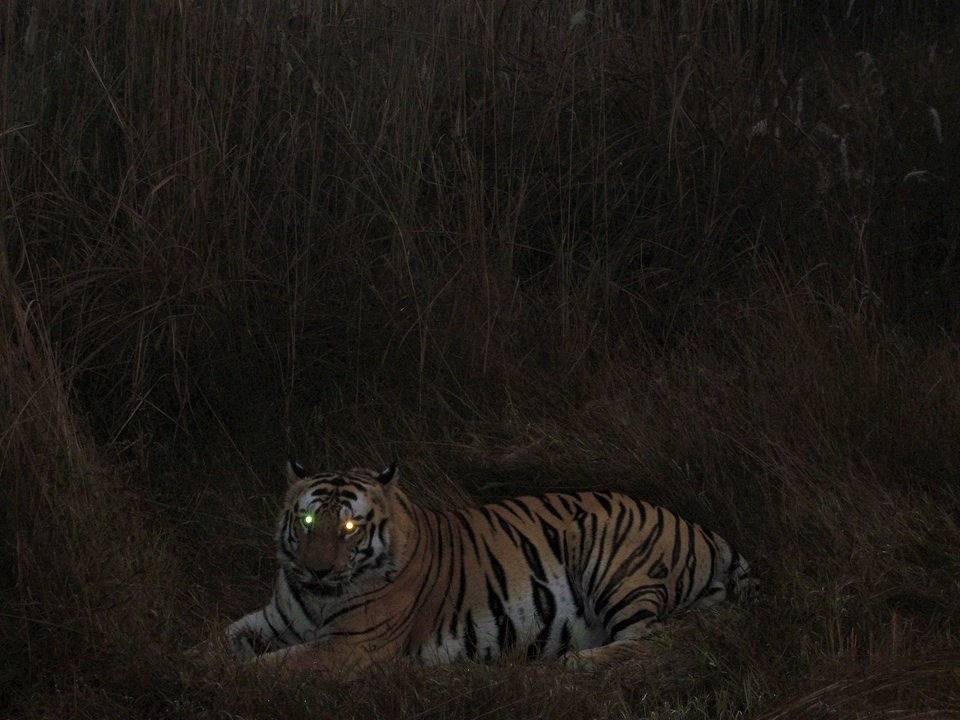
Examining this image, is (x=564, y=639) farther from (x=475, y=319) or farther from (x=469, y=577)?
(x=475, y=319)

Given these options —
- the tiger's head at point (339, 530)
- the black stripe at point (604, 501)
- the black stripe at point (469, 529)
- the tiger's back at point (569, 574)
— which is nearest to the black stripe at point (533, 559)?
the tiger's back at point (569, 574)

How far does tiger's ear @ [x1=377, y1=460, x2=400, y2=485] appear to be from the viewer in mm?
3451

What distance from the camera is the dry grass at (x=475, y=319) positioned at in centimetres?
303

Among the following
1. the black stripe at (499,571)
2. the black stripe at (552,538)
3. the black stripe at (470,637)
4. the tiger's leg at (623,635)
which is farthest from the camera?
the black stripe at (552,538)

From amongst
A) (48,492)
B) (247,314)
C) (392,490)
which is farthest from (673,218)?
(48,492)

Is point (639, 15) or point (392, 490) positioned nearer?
Result: point (392, 490)

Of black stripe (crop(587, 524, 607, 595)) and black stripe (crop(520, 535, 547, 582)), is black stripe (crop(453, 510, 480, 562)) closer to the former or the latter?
black stripe (crop(520, 535, 547, 582))

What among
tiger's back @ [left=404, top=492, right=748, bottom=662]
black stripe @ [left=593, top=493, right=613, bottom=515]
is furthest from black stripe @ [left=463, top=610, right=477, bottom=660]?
black stripe @ [left=593, top=493, right=613, bottom=515]

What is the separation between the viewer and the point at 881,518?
137 inches

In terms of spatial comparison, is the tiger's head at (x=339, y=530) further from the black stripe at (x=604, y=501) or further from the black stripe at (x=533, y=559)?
the black stripe at (x=604, y=501)

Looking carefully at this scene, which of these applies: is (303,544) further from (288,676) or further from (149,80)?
(149,80)

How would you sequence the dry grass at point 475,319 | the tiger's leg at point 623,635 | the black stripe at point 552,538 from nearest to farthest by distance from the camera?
the dry grass at point 475,319, the tiger's leg at point 623,635, the black stripe at point 552,538

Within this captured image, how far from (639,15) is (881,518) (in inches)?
94.3

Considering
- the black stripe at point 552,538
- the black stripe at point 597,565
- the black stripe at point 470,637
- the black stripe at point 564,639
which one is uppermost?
the black stripe at point 552,538
